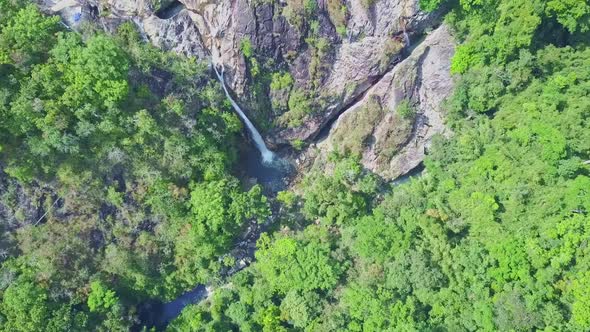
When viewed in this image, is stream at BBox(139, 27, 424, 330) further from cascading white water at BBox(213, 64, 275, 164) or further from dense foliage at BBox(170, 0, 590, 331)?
dense foliage at BBox(170, 0, 590, 331)

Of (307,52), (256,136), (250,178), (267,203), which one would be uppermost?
(307,52)

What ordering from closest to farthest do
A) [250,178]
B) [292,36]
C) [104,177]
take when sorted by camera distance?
[104,177]
[292,36]
[250,178]

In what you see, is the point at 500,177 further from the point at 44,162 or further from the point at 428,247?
the point at 44,162

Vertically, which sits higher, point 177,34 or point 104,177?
point 177,34

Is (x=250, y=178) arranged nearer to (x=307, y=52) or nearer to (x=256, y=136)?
(x=256, y=136)

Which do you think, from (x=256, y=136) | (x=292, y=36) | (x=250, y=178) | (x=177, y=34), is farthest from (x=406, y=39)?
(x=177, y=34)

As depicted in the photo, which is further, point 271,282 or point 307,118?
point 307,118

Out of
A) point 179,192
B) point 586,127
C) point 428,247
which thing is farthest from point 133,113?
point 586,127
